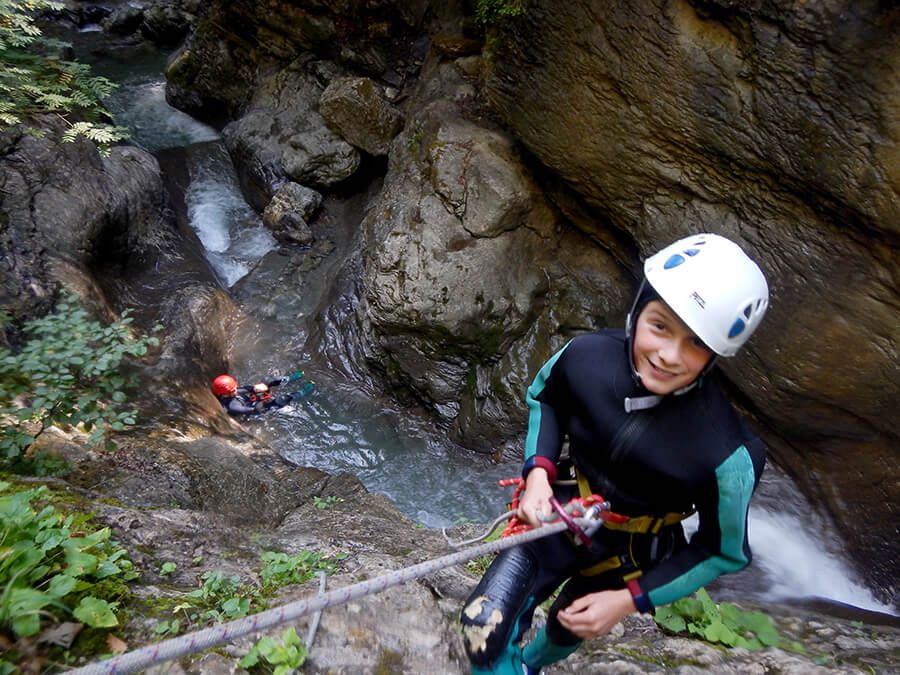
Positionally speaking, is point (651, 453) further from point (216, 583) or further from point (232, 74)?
point (232, 74)

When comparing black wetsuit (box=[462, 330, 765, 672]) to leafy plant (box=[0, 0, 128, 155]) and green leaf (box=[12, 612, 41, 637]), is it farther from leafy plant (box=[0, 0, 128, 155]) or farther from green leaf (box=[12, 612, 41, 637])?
leafy plant (box=[0, 0, 128, 155])

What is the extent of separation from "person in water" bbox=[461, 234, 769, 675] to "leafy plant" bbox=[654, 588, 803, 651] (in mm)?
1023

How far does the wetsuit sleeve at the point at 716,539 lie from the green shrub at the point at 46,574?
1822mm

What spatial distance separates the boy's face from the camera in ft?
5.23

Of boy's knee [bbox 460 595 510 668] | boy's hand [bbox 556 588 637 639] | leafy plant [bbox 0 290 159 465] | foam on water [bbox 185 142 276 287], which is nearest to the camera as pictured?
boy's hand [bbox 556 588 637 639]

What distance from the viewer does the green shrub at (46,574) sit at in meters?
1.53

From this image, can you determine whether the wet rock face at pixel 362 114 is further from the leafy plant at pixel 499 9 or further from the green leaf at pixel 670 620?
the green leaf at pixel 670 620

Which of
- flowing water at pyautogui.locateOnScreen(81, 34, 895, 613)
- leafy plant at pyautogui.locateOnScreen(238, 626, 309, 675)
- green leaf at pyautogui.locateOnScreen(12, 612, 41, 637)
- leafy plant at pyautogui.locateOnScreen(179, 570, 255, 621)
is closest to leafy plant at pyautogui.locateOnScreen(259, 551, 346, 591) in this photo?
leafy plant at pyautogui.locateOnScreen(179, 570, 255, 621)

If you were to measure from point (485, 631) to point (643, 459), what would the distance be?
81cm

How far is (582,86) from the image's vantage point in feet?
16.9

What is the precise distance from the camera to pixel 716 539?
1664 mm

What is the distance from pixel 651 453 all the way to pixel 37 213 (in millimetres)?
6761

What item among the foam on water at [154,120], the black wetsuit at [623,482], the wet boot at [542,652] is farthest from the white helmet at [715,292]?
the foam on water at [154,120]

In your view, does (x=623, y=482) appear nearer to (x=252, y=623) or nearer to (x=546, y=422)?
(x=546, y=422)
